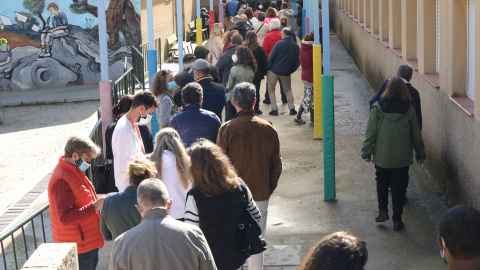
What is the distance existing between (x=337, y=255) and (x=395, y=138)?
525 cm

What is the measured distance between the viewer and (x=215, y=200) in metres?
5.33

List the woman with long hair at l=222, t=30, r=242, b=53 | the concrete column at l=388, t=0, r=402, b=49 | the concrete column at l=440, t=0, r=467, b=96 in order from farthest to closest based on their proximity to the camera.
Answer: the concrete column at l=388, t=0, r=402, b=49 → the woman with long hair at l=222, t=30, r=242, b=53 → the concrete column at l=440, t=0, r=467, b=96

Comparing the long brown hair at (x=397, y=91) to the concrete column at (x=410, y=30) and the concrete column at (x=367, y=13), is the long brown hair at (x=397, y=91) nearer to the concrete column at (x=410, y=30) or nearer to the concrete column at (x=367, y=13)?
the concrete column at (x=410, y=30)

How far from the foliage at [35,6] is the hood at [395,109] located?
597 inches

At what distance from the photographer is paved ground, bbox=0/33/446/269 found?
770 cm

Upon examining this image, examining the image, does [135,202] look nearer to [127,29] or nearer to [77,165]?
[77,165]

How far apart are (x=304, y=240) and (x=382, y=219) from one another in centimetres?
91

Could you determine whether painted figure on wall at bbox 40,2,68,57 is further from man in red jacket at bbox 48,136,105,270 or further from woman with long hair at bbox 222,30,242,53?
man in red jacket at bbox 48,136,105,270

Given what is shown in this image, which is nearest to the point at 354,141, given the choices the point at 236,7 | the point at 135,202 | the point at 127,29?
the point at 135,202

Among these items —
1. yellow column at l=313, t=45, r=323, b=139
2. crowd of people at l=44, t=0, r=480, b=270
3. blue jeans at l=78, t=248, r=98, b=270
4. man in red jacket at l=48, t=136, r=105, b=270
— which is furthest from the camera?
yellow column at l=313, t=45, r=323, b=139

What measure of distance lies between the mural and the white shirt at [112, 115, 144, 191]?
48.9ft

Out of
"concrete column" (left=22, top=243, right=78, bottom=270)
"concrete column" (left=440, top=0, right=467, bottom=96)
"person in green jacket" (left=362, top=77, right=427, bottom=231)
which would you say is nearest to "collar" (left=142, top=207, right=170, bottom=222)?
"concrete column" (left=22, top=243, right=78, bottom=270)

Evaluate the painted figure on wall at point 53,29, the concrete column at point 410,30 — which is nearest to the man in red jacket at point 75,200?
the concrete column at point 410,30

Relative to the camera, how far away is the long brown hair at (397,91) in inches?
320
